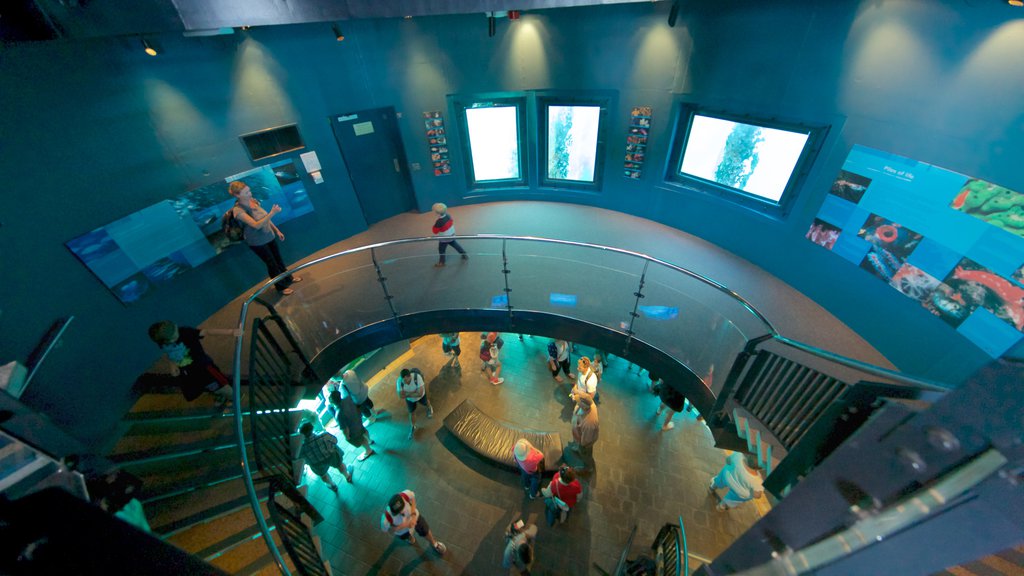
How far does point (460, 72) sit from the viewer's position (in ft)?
23.1

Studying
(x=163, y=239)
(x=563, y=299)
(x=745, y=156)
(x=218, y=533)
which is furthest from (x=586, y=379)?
(x=163, y=239)

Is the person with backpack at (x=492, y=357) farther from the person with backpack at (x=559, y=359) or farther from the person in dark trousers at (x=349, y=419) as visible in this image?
the person in dark trousers at (x=349, y=419)

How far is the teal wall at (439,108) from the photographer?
11.5 feet

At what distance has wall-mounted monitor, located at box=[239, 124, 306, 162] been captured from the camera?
5496 mm

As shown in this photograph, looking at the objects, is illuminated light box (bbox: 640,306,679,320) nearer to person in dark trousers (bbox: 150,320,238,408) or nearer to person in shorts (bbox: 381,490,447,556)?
person in shorts (bbox: 381,490,447,556)

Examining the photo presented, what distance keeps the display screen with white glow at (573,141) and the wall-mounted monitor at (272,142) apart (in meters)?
4.75

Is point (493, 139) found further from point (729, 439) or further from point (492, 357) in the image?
point (729, 439)

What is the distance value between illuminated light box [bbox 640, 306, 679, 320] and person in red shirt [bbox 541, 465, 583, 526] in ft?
7.82

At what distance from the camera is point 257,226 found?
4809 mm

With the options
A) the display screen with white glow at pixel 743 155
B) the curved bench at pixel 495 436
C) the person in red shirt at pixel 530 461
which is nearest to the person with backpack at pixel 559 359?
the curved bench at pixel 495 436

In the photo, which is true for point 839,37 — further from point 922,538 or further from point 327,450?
point 327,450

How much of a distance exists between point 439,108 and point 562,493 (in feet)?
23.5

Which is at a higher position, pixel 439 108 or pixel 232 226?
pixel 439 108

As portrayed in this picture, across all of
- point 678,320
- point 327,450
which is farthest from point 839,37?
point 327,450
